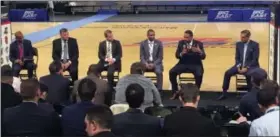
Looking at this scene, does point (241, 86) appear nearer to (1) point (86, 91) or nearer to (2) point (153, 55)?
(2) point (153, 55)

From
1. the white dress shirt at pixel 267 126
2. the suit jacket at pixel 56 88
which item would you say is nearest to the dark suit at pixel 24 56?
the suit jacket at pixel 56 88

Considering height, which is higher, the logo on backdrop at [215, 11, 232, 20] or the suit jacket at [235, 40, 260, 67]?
the logo on backdrop at [215, 11, 232, 20]

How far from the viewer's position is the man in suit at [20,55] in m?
11.1

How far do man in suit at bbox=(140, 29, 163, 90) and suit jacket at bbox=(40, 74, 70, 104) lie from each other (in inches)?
118

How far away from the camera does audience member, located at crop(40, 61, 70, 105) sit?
798cm

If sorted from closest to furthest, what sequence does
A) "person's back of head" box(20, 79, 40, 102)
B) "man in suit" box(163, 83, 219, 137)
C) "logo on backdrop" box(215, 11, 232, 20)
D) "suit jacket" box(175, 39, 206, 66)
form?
"man in suit" box(163, 83, 219, 137) → "person's back of head" box(20, 79, 40, 102) → "suit jacket" box(175, 39, 206, 66) → "logo on backdrop" box(215, 11, 232, 20)

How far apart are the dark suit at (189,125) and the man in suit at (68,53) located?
646cm

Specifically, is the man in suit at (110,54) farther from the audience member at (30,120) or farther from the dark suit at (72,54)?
the audience member at (30,120)

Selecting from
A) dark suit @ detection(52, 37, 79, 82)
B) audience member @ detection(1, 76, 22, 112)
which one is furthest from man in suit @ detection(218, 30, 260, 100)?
audience member @ detection(1, 76, 22, 112)

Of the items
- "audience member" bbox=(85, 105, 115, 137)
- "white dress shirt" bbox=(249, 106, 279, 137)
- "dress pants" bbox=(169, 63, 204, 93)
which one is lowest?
"dress pants" bbox=(169, 63, 204, 93)

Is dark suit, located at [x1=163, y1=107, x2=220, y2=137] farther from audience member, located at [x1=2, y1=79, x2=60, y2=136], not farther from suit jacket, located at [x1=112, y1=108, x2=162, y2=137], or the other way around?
audience member, located at [x1=2, y1=79, x2=60, y2=136]

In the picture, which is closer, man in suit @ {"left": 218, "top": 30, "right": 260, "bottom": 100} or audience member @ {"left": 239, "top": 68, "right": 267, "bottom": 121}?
audience member @ {"left": 239, "top": 68, "right": 267, "bottom": 121}

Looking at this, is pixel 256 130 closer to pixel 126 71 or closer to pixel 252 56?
pixel 252 56

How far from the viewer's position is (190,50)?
10648 millimetres
